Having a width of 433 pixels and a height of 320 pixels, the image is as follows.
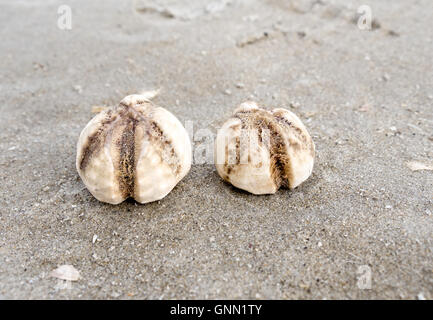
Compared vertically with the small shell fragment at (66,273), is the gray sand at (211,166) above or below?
above

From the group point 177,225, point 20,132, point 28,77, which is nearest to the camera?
point 177,225

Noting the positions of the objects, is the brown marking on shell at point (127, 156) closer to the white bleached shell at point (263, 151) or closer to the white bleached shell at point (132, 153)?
the white bleached shell at point (132, 153)

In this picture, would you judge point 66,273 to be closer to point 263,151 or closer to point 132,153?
point 132,153

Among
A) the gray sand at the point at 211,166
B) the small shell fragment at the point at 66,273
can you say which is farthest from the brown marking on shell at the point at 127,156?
the small shell fragment at the point at 66,273

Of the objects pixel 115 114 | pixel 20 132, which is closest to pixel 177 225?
pixel 115 114

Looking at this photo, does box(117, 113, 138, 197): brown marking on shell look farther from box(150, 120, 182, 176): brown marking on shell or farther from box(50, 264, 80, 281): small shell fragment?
box(50, 264, 80, 281): small shell fragment

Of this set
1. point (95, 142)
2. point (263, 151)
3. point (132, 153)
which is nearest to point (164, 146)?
point (132, 153)

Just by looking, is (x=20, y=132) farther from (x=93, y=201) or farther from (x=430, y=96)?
(x=430, y=96)
